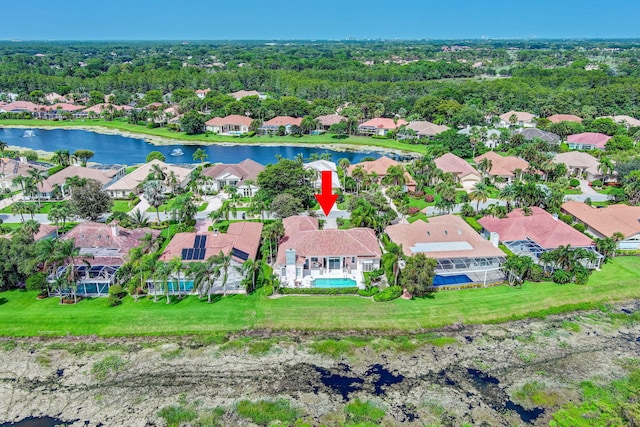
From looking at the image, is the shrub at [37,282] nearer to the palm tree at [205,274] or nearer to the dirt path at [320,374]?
the dirt path at [320,374]

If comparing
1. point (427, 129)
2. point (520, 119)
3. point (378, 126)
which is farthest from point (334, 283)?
point (520, 119)

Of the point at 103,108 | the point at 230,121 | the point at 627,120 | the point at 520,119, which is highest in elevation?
the point at 103,108

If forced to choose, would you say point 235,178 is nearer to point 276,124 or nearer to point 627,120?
point 276,124

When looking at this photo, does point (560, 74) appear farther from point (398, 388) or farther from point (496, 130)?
point (398, 388)

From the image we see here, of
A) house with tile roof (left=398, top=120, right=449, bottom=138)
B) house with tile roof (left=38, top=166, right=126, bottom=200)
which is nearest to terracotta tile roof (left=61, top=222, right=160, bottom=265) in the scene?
house with tile roof (left=38, top=166, right=126, bottom=200)

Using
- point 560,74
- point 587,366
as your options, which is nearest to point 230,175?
point 587,366

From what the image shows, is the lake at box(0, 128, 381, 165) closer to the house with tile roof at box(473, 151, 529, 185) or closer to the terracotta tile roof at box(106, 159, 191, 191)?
the terracotta tile roof at box(106, 159, 191, 191)
